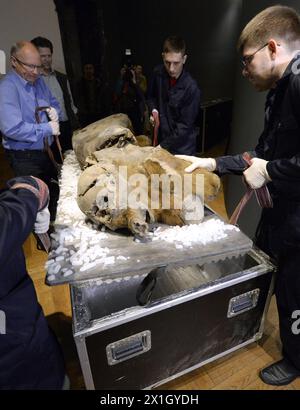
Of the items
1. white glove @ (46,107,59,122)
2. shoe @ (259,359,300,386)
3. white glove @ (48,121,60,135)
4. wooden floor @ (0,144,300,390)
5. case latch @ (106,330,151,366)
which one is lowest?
wooden floor @ (0,144,300,390)

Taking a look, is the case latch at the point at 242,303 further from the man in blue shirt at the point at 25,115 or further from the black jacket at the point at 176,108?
the man in blue shirt at the point at 25,115

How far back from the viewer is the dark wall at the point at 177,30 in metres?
4.51

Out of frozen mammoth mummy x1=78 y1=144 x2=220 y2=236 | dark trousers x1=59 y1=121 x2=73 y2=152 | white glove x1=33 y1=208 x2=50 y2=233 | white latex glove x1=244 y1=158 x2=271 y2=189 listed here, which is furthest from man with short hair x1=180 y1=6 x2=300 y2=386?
dark trousers x1=59 y1=121 x2=73 y2=152

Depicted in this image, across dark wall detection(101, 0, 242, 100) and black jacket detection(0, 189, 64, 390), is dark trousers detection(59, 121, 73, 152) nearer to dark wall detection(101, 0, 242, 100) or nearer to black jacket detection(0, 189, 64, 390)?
black jacket detection(0, 189, 64, 390)

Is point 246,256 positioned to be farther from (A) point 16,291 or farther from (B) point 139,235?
(A) point 16,291

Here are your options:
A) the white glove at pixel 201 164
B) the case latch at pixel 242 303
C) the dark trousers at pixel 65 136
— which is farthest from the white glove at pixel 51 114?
the case latch at pixel 242 303

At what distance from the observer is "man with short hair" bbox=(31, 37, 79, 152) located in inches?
102

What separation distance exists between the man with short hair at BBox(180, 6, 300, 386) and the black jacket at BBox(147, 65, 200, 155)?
105 cm

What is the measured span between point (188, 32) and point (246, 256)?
14.5ft

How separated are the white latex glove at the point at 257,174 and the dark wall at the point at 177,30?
167 inches

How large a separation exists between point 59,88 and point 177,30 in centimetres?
283
